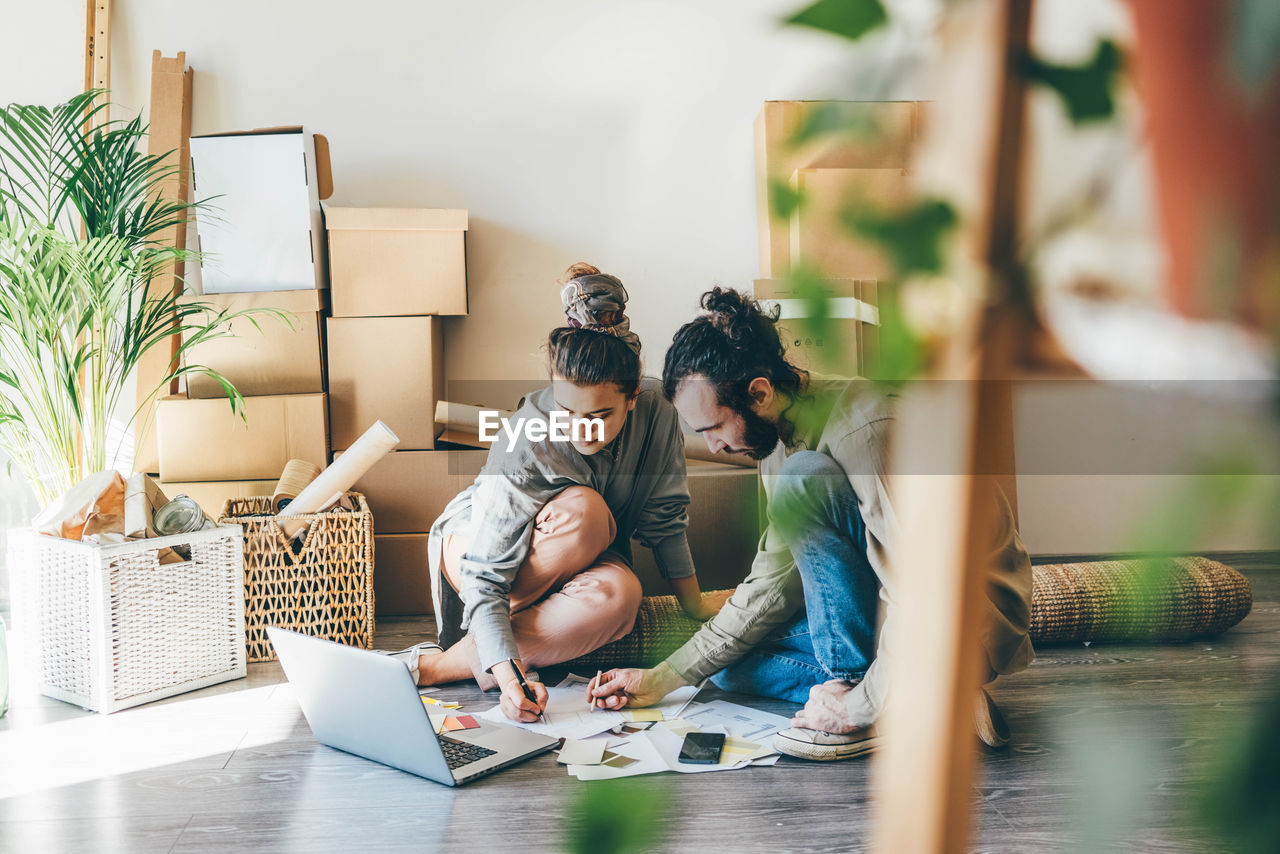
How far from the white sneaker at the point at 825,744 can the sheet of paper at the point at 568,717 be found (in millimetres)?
317

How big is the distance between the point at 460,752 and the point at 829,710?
0.65 meters

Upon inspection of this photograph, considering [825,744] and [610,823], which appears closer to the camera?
[610,823]

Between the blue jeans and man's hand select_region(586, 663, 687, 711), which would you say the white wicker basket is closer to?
man's hand select_region(586, 663, 687, 711)

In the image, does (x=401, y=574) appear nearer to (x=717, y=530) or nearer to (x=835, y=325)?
(x=717, y=530)

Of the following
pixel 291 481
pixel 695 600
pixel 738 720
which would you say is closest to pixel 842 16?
pixel 738 720

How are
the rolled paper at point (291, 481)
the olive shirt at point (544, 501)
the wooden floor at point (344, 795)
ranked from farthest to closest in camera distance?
the rolled paper at point (291, 481) < the olive shirt at point (544, 501) < the wooden floor at point (344, 795)

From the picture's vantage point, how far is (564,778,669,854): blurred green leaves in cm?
25

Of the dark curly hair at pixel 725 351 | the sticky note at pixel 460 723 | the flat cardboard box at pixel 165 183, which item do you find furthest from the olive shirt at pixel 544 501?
the flat cardboard box at pixel 165 183

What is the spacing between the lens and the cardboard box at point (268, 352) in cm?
264

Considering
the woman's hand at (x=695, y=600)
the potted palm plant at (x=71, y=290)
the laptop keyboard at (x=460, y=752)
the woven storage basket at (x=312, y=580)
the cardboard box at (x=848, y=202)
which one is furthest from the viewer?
the woven storage basket at (x=312, y=580)

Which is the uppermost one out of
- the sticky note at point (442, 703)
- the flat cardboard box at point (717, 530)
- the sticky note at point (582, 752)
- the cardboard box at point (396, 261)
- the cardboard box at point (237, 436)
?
the cardboard box at point (396, 261)

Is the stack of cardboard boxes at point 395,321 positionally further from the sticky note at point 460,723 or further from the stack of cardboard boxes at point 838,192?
the stack of cardboard boxes at point 838,192

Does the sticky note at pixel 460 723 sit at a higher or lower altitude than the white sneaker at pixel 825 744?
lower

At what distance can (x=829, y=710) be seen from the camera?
1632 millimetres
